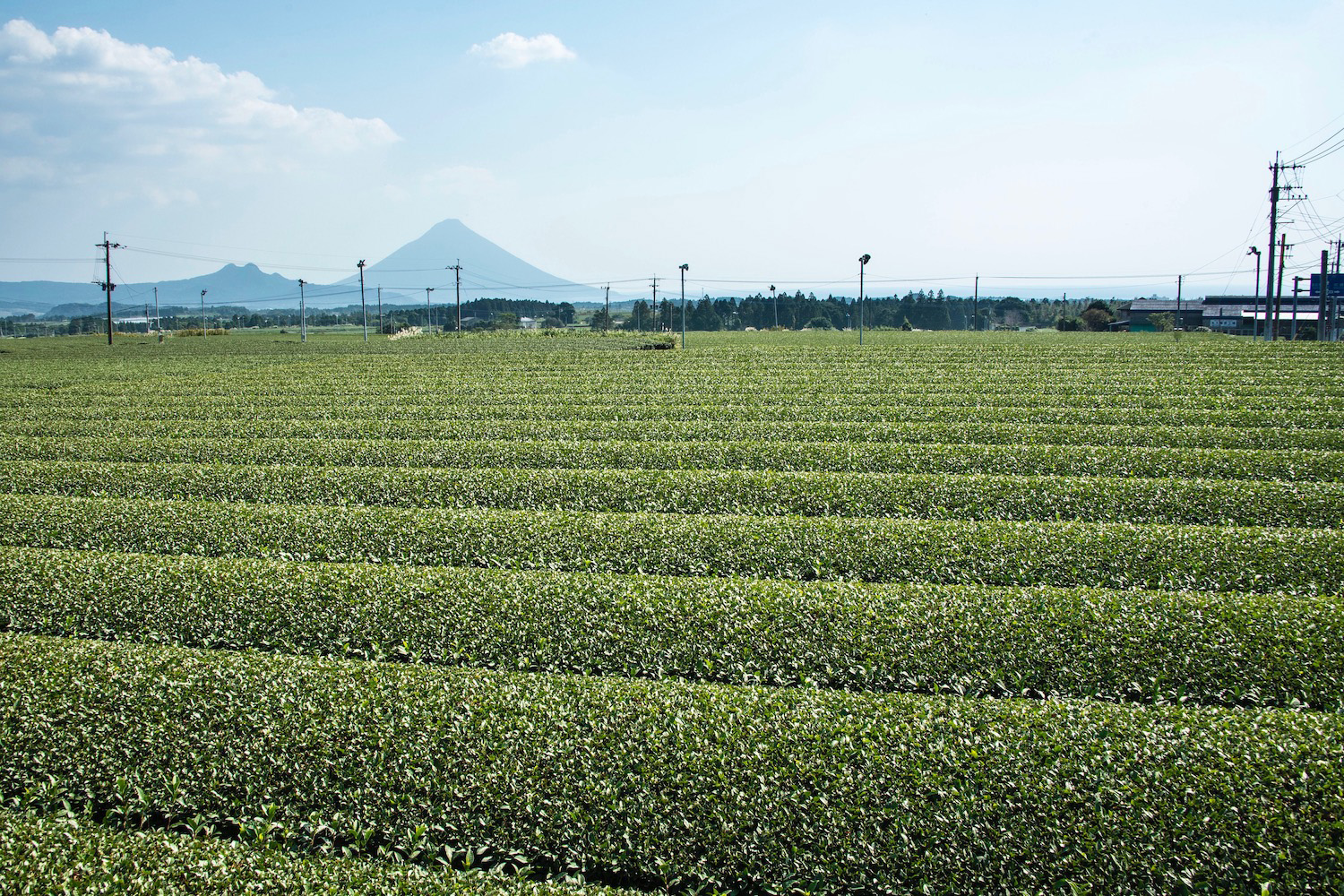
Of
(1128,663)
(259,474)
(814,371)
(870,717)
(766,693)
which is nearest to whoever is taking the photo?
(870,717)

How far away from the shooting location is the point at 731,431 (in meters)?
18.2

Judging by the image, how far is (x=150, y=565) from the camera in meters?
9.56

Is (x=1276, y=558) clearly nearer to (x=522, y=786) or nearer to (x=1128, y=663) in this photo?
(x=1128, y=663)

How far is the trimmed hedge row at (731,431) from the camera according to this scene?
17.2 meters

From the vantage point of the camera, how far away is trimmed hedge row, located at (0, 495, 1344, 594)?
31.3 ft

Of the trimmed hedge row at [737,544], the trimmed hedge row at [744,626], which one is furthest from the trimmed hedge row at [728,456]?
the trimmed hedge row at [744,626]

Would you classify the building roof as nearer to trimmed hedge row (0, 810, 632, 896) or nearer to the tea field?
the tea field

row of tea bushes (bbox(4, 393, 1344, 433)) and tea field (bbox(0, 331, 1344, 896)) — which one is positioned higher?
row of tea bushes (bbox(4, 393, 1344, 433))

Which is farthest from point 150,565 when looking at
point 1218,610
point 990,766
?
point 1218,610

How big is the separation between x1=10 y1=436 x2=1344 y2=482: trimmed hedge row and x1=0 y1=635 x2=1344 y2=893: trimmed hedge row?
8658mm

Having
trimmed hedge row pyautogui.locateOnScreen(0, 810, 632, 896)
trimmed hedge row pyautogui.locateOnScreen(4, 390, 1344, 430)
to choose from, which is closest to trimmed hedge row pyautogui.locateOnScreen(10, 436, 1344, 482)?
trimmed hedge row pyautogui.locateOnScreen(4, 390, 1344, 430)

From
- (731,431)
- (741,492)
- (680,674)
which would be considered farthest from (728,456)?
(680,674)

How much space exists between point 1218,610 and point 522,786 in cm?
636

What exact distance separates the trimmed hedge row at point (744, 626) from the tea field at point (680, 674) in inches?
1.4
